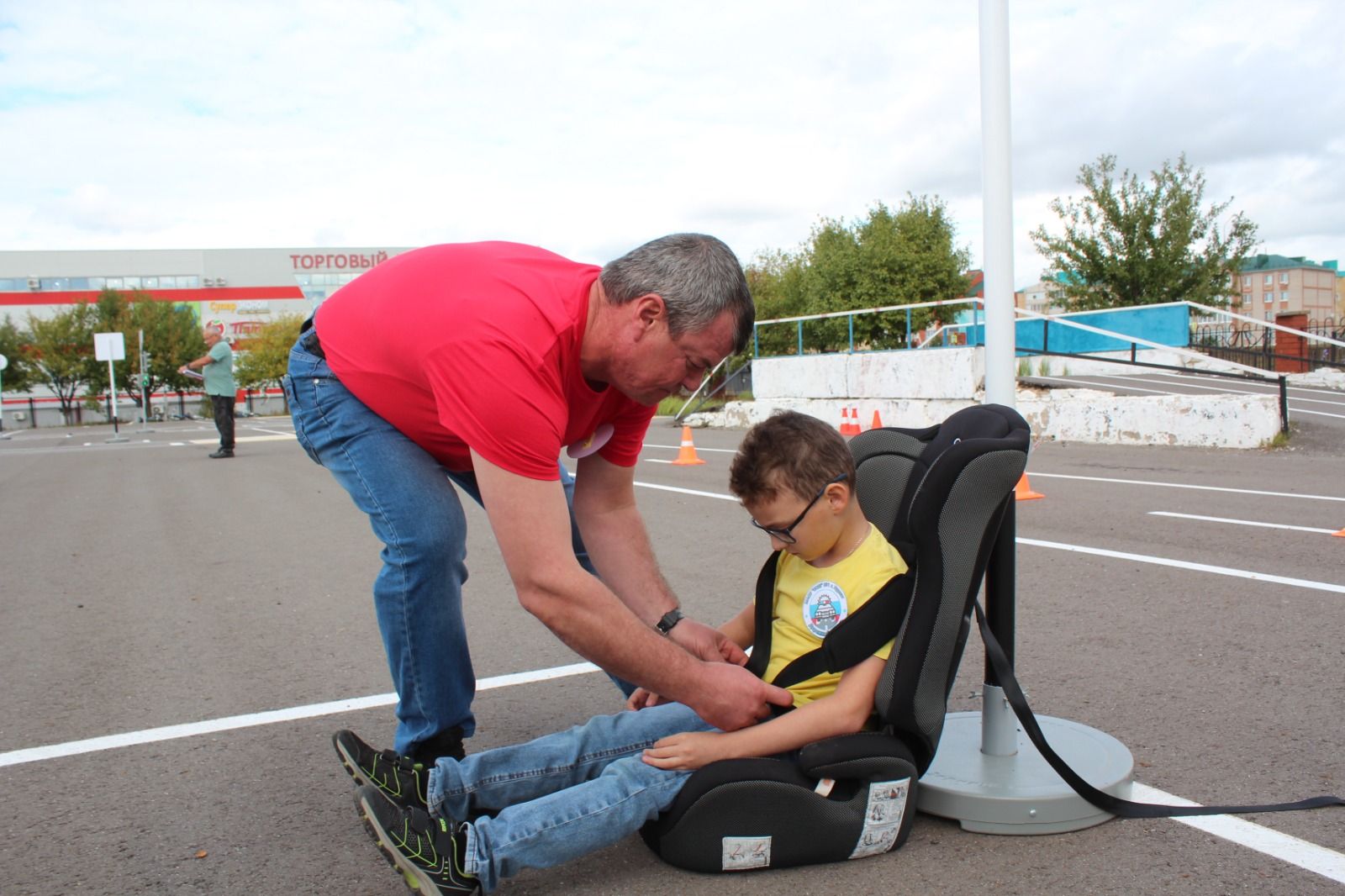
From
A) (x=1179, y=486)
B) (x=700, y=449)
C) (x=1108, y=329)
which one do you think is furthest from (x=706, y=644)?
(x=1108, y=329)

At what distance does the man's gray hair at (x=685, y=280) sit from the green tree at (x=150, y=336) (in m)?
72.9

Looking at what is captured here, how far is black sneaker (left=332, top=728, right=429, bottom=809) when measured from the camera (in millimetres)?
2484

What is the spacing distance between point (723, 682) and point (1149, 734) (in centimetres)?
164

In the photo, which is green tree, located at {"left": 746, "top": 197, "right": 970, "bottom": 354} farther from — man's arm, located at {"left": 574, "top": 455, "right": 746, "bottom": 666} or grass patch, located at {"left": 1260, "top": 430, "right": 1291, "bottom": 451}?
man's arm, located at {"left": 574, "top": 455, "right": 746, "bottom": 666}

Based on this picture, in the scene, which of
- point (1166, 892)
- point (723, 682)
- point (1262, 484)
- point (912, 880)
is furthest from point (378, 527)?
point (1262, 484)

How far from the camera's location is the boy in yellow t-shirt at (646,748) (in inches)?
90.0

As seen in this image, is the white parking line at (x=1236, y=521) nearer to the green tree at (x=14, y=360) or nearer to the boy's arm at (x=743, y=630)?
the boy's arm at (x=743, y=630)

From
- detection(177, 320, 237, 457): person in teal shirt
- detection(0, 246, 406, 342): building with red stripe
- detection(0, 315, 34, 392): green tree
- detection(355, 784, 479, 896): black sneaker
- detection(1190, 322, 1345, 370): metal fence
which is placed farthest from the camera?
detection(0, 246, 406, 342): building with red stripe

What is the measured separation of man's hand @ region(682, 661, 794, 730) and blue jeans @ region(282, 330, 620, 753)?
0.71m

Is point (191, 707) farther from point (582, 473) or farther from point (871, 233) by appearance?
point (871, 233)

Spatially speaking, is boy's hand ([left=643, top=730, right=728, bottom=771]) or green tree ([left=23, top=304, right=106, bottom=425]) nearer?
boy's hand ([left=643, top=730, right=728, bottom=771])

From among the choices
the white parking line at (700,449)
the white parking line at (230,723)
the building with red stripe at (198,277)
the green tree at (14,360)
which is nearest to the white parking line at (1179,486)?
the white parking line at (700,449)

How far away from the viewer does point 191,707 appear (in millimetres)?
3883

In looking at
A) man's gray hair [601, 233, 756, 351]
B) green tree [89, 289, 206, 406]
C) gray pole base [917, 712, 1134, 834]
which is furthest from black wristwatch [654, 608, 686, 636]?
green tree [89, 289, 206, 406]
